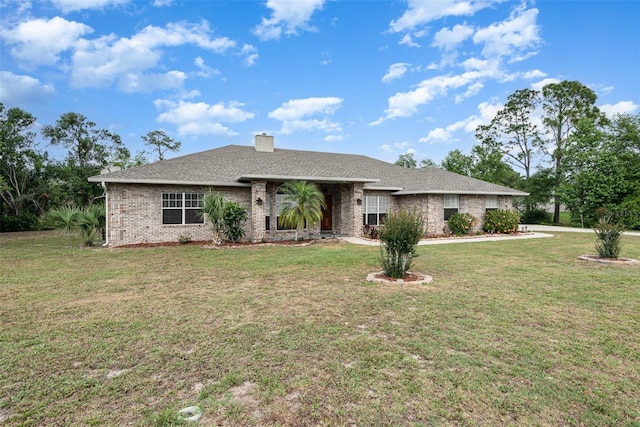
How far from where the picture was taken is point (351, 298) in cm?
556

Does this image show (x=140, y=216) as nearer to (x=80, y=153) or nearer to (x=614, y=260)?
(x=614, y=260)

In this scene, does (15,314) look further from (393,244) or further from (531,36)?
(531,36)

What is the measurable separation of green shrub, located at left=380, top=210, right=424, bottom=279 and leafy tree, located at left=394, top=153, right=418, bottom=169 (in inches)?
1574

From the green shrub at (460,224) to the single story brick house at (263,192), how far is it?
52 centimetres

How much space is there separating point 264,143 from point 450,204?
37.7ft

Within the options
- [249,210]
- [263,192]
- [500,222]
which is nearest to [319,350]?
[263,192]

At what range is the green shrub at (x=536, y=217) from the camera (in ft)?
92.7

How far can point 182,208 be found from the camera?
13.8 m

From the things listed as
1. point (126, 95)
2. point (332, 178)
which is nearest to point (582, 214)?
point (332, 178)

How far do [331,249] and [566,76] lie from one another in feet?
102

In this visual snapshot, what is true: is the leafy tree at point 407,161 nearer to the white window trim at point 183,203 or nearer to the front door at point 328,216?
the front door at point 328,216

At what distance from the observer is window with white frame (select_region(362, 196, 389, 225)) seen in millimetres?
16984

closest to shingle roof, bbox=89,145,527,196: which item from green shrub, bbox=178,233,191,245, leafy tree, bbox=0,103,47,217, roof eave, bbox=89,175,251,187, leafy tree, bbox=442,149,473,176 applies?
roof eave, bbox=89,175,251,187

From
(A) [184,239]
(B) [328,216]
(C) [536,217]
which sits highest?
(B) [328,216]
